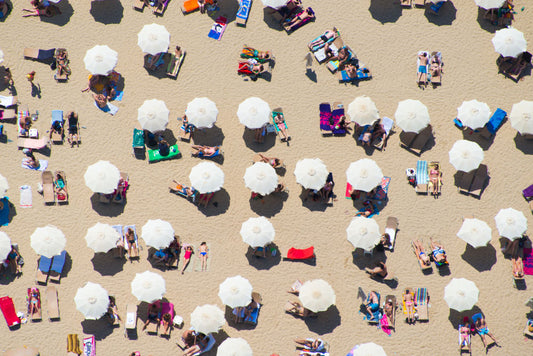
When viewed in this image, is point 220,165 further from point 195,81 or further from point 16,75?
point 16,75

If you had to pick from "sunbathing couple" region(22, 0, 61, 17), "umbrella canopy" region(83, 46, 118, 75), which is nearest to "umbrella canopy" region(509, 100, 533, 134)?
"umbrella canopy" region(83, 46, 118, 75)

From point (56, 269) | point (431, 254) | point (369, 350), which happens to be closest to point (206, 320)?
point (369, 350)

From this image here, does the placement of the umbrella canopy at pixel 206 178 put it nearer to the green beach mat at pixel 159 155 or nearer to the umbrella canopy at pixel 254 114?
the green beach mat at pixel 159 155

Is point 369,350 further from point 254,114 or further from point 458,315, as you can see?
point 254,114

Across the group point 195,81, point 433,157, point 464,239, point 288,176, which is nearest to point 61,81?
point 195,81

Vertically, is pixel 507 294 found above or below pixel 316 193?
below

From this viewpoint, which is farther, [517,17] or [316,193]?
[517,17]
